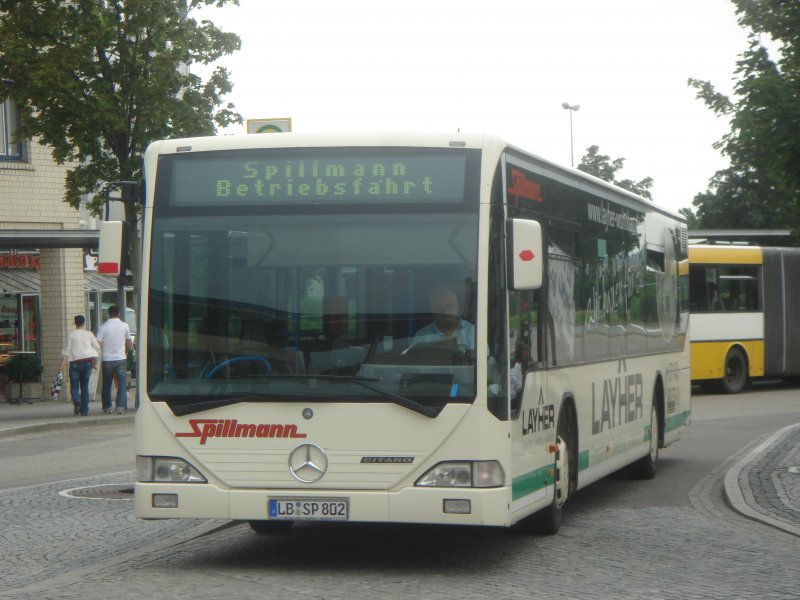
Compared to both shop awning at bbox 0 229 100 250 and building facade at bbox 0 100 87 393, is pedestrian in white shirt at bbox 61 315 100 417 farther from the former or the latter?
building facade at bbox 0 100 87 393

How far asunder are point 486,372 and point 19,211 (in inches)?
960

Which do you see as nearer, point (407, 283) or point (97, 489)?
point (407, 283)

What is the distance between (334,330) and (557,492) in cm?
262

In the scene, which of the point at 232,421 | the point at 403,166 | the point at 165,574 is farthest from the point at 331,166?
the point at 165,574

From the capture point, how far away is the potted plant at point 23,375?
30.7 meters

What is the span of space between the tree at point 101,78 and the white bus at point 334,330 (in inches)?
679

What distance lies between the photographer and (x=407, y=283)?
28.8 feet

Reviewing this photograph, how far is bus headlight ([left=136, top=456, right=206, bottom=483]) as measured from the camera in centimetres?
888

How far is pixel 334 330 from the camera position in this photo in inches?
346

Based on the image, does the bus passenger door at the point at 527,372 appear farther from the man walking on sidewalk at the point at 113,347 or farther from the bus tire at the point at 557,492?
the man walking on sidewalk at the point at 113,347

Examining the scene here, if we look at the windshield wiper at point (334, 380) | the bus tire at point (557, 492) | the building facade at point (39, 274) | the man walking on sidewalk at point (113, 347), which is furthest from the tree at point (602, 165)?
the windshield wiper at point (334, 380)

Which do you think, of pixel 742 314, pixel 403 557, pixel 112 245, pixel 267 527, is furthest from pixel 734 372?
pixel 112 245

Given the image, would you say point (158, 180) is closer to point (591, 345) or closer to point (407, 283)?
point (407, 283)

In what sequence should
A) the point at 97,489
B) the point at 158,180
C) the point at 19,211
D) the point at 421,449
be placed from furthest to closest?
1. the point at 19,211
2. the point at 97,489
3. the point at 158,180
4. the point at 421,449
